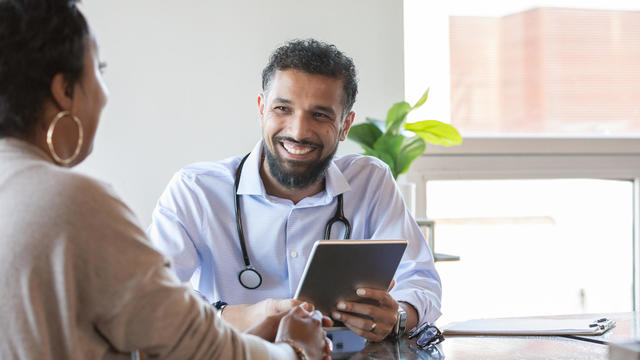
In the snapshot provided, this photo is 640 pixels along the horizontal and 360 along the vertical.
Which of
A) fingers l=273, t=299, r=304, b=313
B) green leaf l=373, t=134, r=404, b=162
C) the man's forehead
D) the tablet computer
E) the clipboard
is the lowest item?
the clipboard

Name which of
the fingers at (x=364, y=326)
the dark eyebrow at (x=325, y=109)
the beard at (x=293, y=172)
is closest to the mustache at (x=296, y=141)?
the beard at (x=293, y=172)

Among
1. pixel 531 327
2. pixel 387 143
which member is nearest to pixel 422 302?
pixel 531 327

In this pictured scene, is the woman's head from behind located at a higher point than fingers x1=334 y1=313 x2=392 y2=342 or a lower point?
higher

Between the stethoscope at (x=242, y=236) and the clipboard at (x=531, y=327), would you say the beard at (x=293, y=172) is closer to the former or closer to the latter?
the stethoscope at (x=242, y=236)

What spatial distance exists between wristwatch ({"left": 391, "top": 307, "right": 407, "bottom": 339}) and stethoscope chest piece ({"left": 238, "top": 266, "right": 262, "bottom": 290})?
45 cm

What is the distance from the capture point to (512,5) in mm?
3314

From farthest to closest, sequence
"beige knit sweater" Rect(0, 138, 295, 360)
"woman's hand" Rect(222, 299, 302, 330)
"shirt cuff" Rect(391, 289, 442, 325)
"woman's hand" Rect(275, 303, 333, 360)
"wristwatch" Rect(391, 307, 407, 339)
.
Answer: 1. "shirt cuff" Rect(391, 289, 442, 325)
2. "wristwatch" Rect(391, 307, 407, 339)
3. "woman's hand" Rect(222, 299, 302, 330)
4. "woman's hand" Rect(275, 303, 333, 360)
5. "beige knit sweater" Rect(0, 138, 295, 360)

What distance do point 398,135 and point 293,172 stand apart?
0.89m

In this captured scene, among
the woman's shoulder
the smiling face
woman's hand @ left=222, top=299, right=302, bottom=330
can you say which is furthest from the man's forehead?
the woman's shoulder

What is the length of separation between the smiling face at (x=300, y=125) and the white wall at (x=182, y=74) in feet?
3.05

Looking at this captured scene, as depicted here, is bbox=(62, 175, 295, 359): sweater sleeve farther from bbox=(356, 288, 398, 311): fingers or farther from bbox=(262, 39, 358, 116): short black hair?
bbox=(262, 39, 358, 116): short black hair

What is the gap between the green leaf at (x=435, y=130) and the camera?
2.73 metres

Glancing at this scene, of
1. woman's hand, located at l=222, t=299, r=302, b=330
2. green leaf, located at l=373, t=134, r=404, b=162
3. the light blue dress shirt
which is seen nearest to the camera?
woman's hand, located at l=222, t=299, r=302, b=330

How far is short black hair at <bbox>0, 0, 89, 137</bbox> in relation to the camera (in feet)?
2.95
